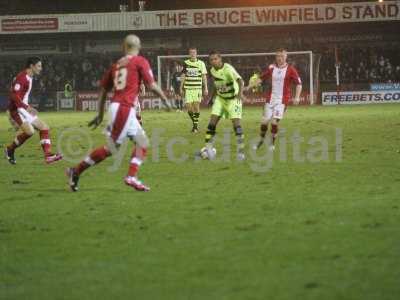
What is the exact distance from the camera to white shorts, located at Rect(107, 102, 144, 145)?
1091 cm

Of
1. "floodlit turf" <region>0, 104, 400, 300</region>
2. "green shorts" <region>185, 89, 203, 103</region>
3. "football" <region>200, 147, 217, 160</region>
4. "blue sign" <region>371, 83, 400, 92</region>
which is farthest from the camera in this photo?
"blue sign" <region>371, 83, 400, 92</region>

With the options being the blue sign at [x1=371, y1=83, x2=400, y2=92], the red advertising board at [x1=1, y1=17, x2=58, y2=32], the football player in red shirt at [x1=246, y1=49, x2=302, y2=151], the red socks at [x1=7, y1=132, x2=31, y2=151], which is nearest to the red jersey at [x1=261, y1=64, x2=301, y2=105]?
the football player in red shirt at [x1=246, y1=49, x2=302, y2=151]

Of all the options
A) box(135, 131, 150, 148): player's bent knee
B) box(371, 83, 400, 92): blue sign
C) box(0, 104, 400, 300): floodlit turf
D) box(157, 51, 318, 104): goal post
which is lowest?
box(0, 104, 400, 300): floodlit turf

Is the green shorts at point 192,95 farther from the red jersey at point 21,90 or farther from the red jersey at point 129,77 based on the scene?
the red jersey at point 129,77

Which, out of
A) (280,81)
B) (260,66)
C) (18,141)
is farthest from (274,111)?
(260,66)

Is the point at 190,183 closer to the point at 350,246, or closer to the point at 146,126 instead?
the point at 350,246

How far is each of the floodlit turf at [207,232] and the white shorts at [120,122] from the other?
2.63ft

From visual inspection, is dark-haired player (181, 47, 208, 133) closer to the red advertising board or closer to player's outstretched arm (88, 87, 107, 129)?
player's outstretched arm (88, 87, 107, 129)

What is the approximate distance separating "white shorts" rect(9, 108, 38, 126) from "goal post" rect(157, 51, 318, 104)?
79.5ft

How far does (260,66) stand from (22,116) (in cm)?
2804

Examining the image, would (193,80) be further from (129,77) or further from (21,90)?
(129,77)

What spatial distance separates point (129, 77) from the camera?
1095 centimetres

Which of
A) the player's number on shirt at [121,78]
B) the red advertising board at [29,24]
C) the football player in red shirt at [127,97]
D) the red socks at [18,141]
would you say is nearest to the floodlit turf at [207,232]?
the football player in red shirt at [127,97]

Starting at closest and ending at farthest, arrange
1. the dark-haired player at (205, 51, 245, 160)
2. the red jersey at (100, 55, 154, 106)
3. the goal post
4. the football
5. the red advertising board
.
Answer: the red jersey at (100, 55, 154, 106) → the football → the dark-haired player at (205, 51, 245, 160) → the goal post → the red advertising board
